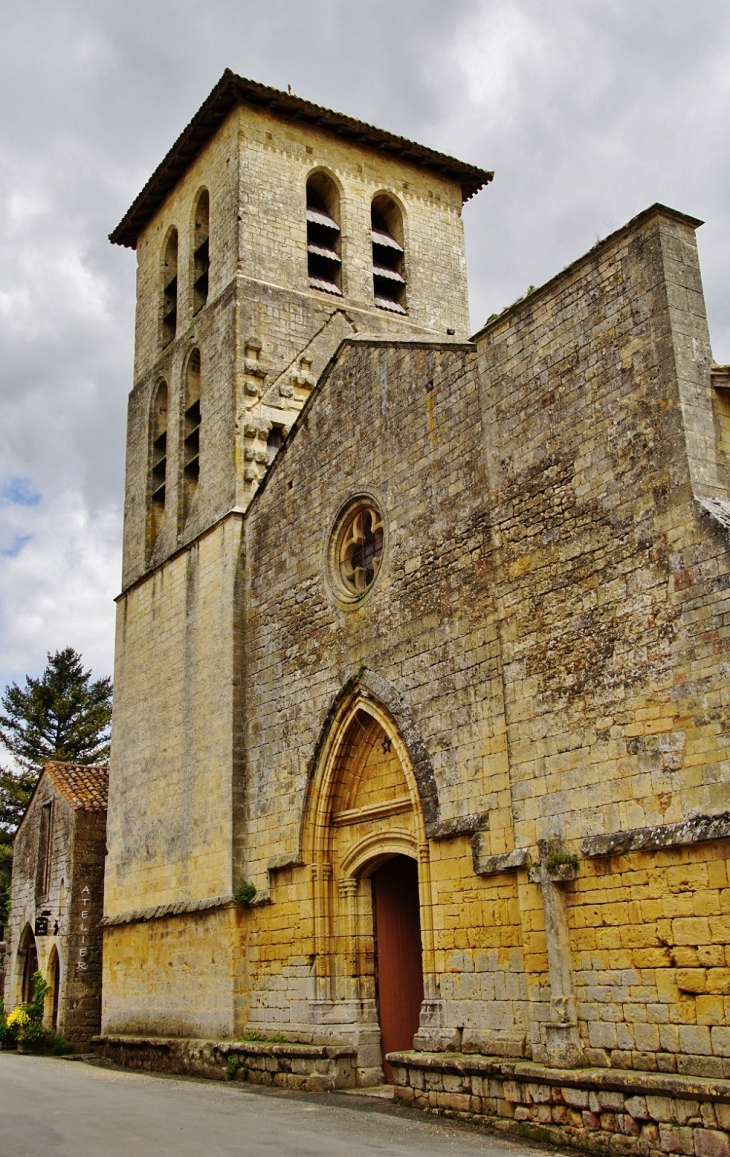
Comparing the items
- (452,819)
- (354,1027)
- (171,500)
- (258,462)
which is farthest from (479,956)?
(171,500)

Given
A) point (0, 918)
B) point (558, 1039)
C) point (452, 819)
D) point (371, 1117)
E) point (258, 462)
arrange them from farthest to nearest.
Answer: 1. point (0, 918)
2. point (258, 462)
3. point (452, 819)
4. point (371, 1117)
5. point (558, 1039)

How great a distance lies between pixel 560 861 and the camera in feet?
26.5

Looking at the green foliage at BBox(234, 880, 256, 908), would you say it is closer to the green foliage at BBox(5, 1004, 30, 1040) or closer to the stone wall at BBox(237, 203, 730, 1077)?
the stone wall at BBox(237, 203, 730, 1077)

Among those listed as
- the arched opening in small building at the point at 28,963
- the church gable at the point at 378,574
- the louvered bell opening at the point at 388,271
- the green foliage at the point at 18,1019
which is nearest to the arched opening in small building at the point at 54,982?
the green foliage at the point at 18,1019

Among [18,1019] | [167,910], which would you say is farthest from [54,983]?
[167,910]

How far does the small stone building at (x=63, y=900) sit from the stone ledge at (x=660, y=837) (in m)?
13.0

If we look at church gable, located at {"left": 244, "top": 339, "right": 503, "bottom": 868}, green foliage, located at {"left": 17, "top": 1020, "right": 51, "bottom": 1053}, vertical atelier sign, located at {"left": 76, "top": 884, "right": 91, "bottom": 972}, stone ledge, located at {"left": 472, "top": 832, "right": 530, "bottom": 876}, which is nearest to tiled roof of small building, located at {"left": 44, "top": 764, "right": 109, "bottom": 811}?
→ vertical atelier sign, located at {"left": 76, "top": 884, "right": 91, "bottom": 972}

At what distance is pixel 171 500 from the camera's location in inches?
635

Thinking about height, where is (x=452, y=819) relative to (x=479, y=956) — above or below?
above

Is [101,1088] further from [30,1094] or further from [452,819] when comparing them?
[452,819]

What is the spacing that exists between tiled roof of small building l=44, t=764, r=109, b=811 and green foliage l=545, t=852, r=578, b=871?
12.9 meters

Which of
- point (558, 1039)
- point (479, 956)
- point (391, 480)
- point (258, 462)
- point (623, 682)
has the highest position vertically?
point (258, 462)

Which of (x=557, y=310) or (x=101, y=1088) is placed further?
(x=101, y=1088)

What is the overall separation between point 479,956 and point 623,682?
2777 mm
